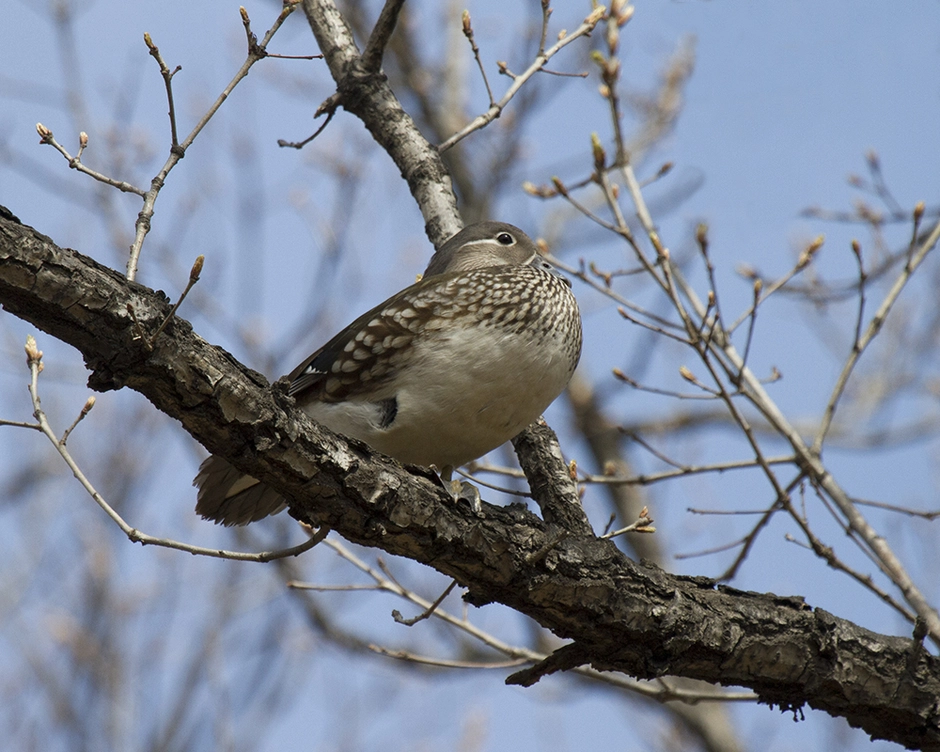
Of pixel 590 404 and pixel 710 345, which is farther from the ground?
pixel 590 404

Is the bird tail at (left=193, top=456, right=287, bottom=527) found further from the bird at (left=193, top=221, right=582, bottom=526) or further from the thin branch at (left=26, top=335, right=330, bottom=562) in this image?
the thin branch at (left=26, top=335, right=330, bottom=562)

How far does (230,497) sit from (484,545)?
4.41 ft

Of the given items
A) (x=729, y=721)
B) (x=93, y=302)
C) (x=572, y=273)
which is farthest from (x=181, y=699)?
(x=93, y=302)

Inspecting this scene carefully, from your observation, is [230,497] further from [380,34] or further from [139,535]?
[380,34]

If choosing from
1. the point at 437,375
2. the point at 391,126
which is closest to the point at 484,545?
the point at 437,375

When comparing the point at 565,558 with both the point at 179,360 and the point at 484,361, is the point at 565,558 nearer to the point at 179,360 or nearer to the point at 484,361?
the point at 484,361

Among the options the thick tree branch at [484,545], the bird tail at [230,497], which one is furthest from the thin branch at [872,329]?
the bird tail at [230,497]

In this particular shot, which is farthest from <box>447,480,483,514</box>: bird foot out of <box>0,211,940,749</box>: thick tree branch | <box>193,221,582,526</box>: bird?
<box>193,221,582,526</box>: bird

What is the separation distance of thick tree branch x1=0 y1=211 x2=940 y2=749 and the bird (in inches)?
21.7

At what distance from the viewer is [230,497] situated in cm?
398

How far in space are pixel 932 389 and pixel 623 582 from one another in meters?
5.53

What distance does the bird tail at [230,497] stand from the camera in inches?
152

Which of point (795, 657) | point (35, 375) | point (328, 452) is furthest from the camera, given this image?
point (795, 657)

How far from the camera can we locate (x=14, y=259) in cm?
227
